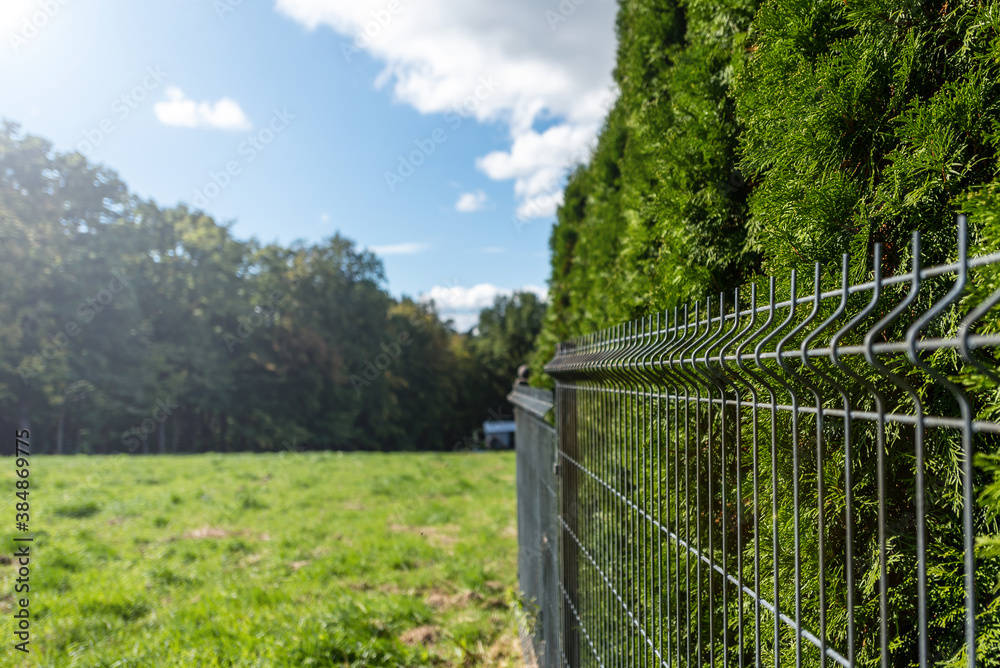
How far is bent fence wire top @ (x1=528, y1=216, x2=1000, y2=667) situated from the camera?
0.94 m

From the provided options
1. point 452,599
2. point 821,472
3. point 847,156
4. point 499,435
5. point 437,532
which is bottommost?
point 499,435

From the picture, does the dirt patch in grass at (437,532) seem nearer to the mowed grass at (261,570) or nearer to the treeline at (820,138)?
the mowed grass at (261,570)

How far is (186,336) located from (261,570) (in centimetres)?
2907

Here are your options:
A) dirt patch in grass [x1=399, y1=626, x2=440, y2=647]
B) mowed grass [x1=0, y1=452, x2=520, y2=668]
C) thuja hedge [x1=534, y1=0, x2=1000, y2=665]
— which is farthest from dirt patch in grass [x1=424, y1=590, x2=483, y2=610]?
thuja hedge [x1=534, y1=0, x2=1000, y2=665]

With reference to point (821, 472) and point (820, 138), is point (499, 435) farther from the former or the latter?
point (821, 472)

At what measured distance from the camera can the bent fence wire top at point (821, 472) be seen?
0.94m

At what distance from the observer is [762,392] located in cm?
180

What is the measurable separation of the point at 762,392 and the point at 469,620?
499cm

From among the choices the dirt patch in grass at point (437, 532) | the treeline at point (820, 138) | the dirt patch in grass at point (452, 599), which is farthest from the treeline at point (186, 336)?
the treeline at point (820, 138)

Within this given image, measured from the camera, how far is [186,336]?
32.3 meters

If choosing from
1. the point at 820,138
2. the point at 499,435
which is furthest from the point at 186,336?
the point at 820,138

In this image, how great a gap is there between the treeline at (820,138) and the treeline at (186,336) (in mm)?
32724

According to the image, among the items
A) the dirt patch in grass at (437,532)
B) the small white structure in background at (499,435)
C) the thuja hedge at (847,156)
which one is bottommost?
the small white structure in background at (499,435)

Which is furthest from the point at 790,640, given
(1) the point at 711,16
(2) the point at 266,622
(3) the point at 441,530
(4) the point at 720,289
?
(3) the point at 441,530
